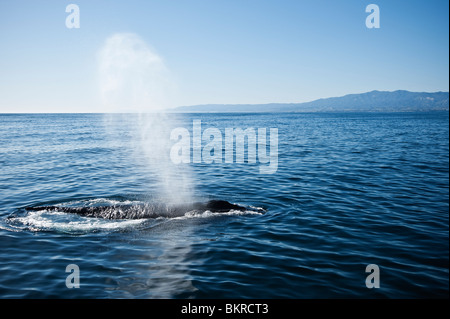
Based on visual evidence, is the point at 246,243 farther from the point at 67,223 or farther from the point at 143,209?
the point at 67,223

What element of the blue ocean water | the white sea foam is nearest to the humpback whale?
the white sea foam

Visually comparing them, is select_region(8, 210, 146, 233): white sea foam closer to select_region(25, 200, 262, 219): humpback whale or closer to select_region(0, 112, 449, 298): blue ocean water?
select_region(0, 112, 449, 298): blue ocean water

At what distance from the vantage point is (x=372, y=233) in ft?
38.4

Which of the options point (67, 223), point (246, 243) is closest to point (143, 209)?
point (67, 223)

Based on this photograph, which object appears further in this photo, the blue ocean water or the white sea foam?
the white sea foam

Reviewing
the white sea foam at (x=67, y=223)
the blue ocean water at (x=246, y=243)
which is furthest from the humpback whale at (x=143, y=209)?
the blue ocean water at (x=246, y=243)

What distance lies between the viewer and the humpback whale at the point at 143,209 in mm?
14016

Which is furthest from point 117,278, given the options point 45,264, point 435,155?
point 435,155

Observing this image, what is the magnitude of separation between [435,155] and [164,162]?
29132mm

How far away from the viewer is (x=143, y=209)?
1445 centimetres

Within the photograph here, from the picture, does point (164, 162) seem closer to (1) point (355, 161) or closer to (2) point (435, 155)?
(1) point (355, 161)

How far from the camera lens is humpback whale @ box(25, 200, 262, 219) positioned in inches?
552

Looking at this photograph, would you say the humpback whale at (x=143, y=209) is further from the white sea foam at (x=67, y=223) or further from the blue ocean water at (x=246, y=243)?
the blue ocean water at (x=246, y=243)
